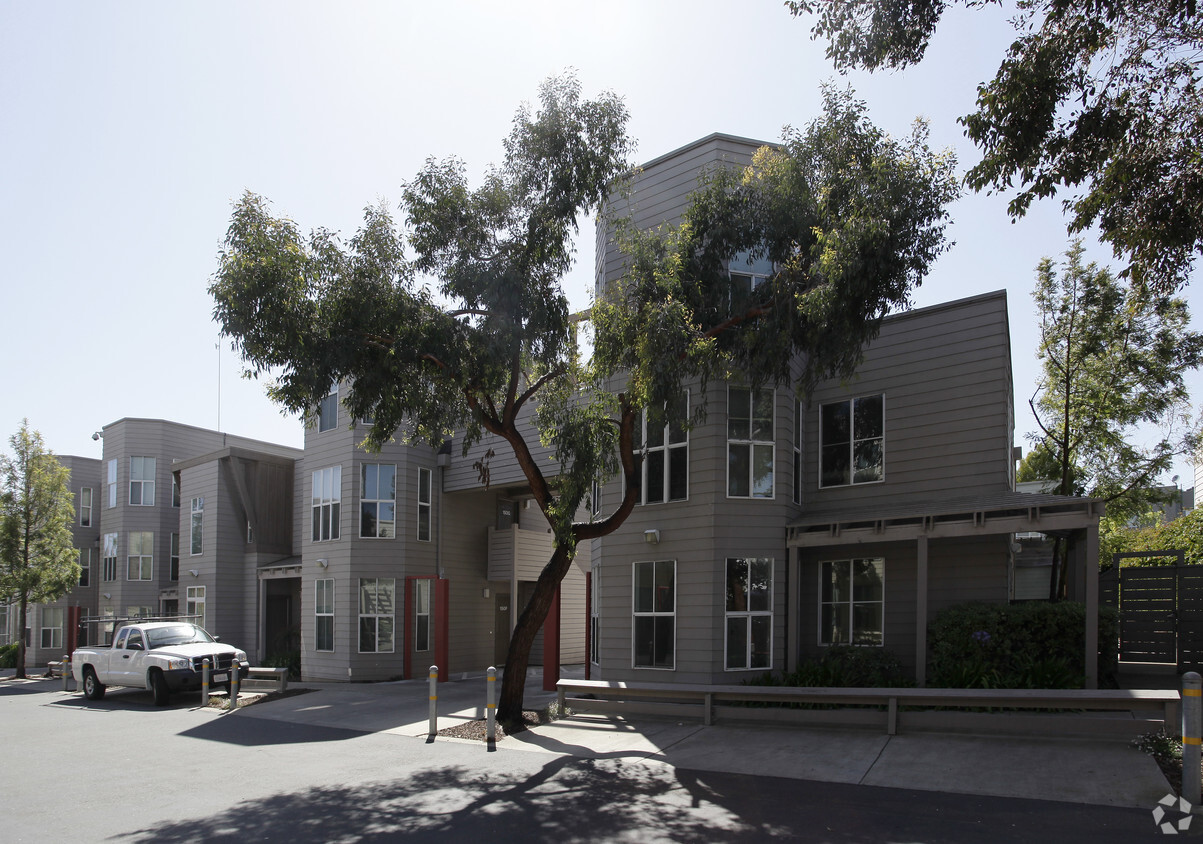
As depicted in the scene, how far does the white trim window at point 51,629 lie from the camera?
37.1 metres

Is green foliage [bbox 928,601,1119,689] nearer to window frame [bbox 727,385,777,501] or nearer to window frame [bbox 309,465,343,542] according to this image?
window frame [bbox 727,385,777,501]

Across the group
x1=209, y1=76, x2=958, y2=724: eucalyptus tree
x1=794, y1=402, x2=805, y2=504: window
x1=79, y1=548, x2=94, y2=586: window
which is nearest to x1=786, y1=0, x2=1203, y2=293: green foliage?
x1=209, y1=76, x2=958, y2=724: eucalyptus tree

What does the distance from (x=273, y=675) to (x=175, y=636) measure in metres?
2.48

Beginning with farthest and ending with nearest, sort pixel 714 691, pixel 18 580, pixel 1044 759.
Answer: pixel 18 580, pixel 714 691, pixel 1044 759

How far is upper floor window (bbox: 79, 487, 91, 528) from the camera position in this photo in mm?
38812

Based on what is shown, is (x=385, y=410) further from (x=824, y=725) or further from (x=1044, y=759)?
(x=1044, y=759)

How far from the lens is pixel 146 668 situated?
1920 cm

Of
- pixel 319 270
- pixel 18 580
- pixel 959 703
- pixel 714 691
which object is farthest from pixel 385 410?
pixel 18 580

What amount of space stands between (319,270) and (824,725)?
1007cm

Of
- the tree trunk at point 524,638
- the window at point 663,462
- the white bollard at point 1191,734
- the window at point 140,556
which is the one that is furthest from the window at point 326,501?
the white bollard at point 1191,734

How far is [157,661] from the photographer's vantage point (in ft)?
62.2

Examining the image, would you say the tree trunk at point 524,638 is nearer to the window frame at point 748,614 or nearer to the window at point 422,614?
the window frame at point 748,614

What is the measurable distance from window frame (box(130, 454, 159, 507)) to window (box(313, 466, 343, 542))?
14.2 m

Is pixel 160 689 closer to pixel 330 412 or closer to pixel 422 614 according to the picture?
pixel 422 614
